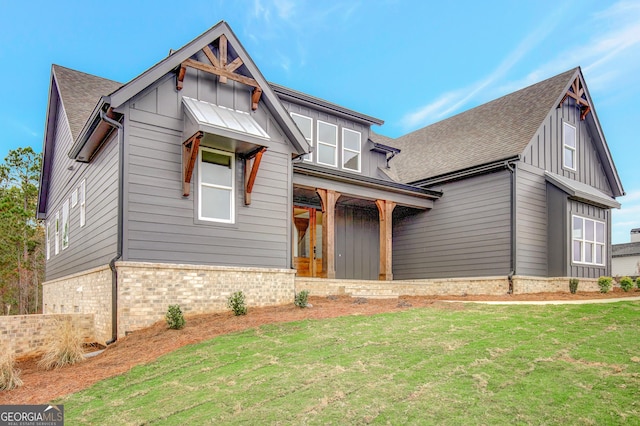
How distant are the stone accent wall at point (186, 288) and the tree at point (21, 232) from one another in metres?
22.2

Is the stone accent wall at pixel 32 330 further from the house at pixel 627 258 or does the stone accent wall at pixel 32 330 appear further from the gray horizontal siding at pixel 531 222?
the house at pixel 627 258

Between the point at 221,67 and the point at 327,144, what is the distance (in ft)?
19.9

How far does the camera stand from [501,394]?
16.7 ft

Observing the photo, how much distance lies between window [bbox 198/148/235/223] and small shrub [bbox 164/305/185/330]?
231 cm

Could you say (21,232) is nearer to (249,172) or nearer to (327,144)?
(327,144)

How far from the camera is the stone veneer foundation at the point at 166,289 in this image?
9570 mm

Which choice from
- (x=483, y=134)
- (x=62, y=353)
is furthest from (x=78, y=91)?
(x=483, y=134)

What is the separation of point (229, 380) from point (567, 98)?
15862mm

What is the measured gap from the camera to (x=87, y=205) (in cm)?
1272

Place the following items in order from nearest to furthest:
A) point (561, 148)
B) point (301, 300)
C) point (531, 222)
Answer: point (301, 300), point (531, 222), point (561, 148)

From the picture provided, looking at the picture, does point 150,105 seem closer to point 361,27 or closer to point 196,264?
point 196,264

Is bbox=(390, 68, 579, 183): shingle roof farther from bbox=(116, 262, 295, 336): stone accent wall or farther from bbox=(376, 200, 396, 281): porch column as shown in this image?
bbox=(116, 262, 295, 336): stone accent wall

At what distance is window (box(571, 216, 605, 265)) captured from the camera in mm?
15930

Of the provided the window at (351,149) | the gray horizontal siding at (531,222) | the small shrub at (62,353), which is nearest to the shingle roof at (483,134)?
the gray horizontal siding at (531,222)
